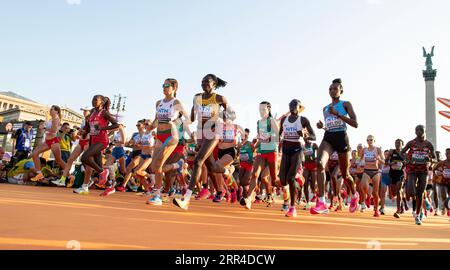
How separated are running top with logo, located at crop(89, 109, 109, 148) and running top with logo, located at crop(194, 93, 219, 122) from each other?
8.84ft

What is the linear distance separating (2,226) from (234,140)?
644 cm

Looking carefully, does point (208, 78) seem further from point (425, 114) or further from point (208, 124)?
point (425, 114)

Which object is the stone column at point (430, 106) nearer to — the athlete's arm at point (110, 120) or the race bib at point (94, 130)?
the athlete's arm at point (110, 120)

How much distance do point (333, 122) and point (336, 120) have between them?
0.24ft

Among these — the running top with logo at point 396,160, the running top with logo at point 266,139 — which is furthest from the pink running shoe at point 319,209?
the running top with logo at point 396,160

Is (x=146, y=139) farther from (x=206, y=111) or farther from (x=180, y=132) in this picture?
(x=206, y=111)

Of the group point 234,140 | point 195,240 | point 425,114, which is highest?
point 425,114

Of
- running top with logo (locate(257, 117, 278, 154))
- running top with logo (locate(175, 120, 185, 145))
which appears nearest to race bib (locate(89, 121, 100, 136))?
running top with logo (locate(175, 120, 185, 145))

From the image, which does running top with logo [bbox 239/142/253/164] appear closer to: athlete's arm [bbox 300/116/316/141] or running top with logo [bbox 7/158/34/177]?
athlete's arm [bbox 300/116/316/141]

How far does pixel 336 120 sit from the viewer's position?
260 inches

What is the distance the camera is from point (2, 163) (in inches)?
512
